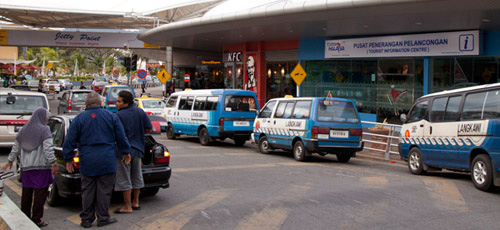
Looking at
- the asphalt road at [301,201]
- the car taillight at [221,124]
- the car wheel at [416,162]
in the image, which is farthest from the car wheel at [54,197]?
the car taillight at [221,124]

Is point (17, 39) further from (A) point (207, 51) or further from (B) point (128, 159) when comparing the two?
(B) point (128, 159)

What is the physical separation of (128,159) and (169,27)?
71.1ft

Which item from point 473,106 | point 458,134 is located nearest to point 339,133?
point 458,134

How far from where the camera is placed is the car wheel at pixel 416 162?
11.7 meters

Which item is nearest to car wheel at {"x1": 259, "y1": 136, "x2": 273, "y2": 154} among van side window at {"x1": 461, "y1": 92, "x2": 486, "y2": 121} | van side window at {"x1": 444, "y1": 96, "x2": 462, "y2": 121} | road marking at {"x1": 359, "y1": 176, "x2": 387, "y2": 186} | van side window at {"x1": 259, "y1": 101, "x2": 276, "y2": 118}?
van side window at {"x1": 259, "y1": 101, "x2": 276, "y2": 118}

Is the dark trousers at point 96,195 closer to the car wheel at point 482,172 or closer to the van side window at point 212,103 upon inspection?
the car wheel at point 482,172

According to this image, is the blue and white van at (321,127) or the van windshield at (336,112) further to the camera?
the van windshield at (336,112)

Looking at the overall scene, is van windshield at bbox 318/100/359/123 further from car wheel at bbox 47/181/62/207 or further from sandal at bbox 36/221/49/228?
sandal at bbox 36/221/49/228

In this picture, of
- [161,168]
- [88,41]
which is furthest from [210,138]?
[88,41]

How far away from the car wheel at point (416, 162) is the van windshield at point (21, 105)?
9.63 m

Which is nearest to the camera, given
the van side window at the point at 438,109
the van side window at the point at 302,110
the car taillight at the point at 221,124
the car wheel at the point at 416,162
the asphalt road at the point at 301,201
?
the asphalt road at the point at 301,201

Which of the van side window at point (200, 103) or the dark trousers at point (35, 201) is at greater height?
the van side window at point (200, 103)

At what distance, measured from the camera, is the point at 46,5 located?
35250 mm

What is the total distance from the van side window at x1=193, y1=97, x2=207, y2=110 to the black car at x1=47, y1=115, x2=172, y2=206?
28.4ft
